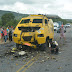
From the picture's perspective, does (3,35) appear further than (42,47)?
Yes

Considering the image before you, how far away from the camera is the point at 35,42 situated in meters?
8.82

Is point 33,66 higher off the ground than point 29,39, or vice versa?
point 29,39

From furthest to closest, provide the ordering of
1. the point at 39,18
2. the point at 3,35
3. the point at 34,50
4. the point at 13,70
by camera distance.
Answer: the point at 3,35, the point at 39,18, the point at 34,50, the point at 13,70

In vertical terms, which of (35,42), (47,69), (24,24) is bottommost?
(47,69)

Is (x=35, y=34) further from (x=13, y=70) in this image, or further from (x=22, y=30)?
(x=13, y=70)

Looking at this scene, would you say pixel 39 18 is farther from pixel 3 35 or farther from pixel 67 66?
pixel 3 35

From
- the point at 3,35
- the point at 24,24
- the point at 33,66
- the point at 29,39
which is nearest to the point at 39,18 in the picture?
the point at 24,24

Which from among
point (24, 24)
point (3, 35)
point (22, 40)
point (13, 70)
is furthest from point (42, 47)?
point (3, 35)

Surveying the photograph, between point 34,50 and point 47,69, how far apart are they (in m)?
3.77

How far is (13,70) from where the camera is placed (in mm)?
5543

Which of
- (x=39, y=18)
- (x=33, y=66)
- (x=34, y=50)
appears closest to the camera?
(x=33, y=66)

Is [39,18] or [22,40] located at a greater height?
[39,18]

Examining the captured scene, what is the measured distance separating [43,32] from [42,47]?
1.12 metres

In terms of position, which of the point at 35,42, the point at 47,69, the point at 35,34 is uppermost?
the point at 35,34
